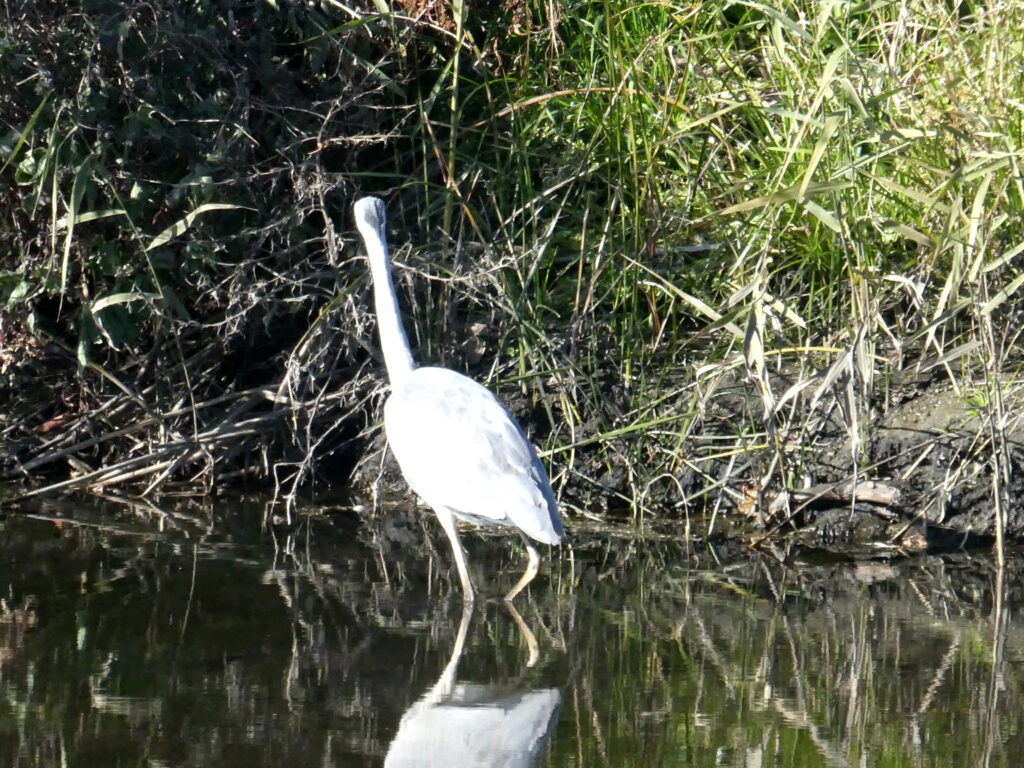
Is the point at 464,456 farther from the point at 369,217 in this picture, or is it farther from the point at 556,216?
the point at 556,216

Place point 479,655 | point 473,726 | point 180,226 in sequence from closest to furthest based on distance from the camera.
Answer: point 473,726 → point 479,655 → point 180,226

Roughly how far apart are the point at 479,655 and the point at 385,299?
1654 millimetres

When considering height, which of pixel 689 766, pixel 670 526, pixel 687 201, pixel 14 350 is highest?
pixel 687 201

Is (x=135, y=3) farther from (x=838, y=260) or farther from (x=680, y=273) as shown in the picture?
(x=838, y=260)

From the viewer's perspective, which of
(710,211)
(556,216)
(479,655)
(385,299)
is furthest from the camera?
(710,211)

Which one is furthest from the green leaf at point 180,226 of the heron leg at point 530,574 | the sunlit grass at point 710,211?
the heron leg at point 530,574

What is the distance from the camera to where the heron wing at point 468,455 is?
15.3 feet

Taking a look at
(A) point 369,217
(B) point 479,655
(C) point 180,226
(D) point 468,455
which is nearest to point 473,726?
(B) point 479,655

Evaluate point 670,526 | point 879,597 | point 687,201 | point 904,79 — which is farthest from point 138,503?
point 904,79

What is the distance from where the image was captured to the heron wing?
15.3 feet

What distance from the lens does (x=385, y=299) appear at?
5.23 m

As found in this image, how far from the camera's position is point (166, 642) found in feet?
13.4

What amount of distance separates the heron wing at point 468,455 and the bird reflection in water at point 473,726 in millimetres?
849

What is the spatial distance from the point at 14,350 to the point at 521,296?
2.23 m
